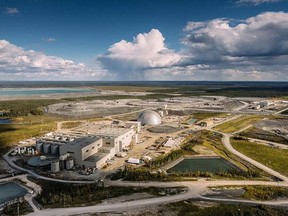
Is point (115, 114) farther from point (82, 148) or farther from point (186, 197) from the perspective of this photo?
point (186, 197)

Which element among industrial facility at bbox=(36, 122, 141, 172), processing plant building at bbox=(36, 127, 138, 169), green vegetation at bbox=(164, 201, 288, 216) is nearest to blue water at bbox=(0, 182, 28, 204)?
industrial facility at bbox=(36, 122, 141, 172)

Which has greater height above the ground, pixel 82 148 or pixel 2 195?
pixel 82 148

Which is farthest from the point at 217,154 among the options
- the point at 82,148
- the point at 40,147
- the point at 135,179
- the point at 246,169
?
the point at 40,147

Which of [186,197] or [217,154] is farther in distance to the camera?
[217,154]

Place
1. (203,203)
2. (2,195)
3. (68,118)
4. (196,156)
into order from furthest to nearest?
1. (68,118)
2. (196,156)
3. (2,195)
4. (203,203)

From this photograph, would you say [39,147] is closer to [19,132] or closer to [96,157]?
[96,157]

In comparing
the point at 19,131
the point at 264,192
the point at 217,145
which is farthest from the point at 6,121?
the point at 264,192

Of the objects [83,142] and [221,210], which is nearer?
[221,210]
